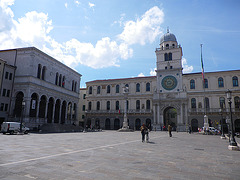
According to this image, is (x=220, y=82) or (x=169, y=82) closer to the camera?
(x=220, y=82)

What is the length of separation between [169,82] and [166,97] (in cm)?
411

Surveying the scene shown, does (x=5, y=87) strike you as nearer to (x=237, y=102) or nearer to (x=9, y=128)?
(x=9, y=128)

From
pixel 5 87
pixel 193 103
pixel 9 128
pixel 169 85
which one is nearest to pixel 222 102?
pixel 193 103

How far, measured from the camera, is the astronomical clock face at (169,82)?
48531mm

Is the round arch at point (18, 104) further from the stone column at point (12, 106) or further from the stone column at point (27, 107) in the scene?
the stone column at point (27, 107)

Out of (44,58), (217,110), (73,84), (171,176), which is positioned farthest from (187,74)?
(171,176)

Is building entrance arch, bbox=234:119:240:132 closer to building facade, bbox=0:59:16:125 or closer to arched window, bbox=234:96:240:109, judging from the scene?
arched window, bbox=234:96:240:109

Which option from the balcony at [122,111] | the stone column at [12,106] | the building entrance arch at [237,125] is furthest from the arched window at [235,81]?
the stone column at [12,106]

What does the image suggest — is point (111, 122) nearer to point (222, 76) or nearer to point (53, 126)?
point (53, 126)

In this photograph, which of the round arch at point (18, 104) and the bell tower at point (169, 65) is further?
the bell tower at point (169, 65)

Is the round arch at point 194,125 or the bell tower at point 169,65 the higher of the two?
the bell tower at point 169,65

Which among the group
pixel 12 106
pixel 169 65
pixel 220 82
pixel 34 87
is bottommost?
pixel 12 106

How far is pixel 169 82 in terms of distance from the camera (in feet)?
161

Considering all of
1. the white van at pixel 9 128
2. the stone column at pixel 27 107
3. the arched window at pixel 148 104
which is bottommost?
the white van at pixel 9 128
